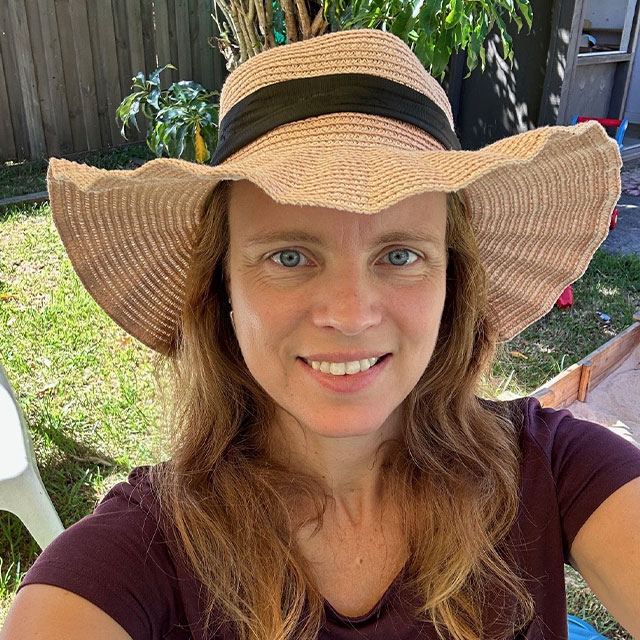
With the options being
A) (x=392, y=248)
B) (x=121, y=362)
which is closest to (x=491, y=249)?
(x=392, y=248)

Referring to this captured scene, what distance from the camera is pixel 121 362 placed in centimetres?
385

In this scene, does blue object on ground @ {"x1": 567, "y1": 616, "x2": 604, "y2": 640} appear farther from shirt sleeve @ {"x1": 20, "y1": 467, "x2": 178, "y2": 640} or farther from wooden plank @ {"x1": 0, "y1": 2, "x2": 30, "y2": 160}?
wooden plank @ {"x1": 0, "y1": 2, "x2": 30, "y2": 160}

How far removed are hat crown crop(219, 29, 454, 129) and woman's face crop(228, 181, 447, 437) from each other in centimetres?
23

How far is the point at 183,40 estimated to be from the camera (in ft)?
26.6

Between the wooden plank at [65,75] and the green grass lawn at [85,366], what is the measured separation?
2.31 m

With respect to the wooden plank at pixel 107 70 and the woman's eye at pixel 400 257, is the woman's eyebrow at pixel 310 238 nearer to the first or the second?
the woman's eye at pixel 400 257

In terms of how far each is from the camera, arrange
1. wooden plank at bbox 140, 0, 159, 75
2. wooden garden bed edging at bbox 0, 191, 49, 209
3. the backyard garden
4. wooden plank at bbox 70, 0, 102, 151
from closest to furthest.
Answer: the backyard garden < wooden garden bed edging at bbox 0, 191, 49, 209 < wooden plank at bbox 70, 0, 102, 151 < wooden plank at bbox 140, 0, 159, 75

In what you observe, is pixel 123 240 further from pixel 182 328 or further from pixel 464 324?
pixel 464 324

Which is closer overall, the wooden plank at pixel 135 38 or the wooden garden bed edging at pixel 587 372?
the wooden garden bed edging at pixel 587 372

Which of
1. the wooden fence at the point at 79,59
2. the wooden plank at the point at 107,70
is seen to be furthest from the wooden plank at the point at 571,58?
the wooden plank at the point at 107,70

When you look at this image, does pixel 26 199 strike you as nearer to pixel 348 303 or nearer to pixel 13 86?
pixel 13 86

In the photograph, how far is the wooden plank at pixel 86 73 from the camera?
7246mm

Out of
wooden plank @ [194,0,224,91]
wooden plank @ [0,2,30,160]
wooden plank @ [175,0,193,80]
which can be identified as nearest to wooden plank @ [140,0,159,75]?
wooden plank @ [175,0,193,80]

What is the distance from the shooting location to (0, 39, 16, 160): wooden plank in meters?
6.99
